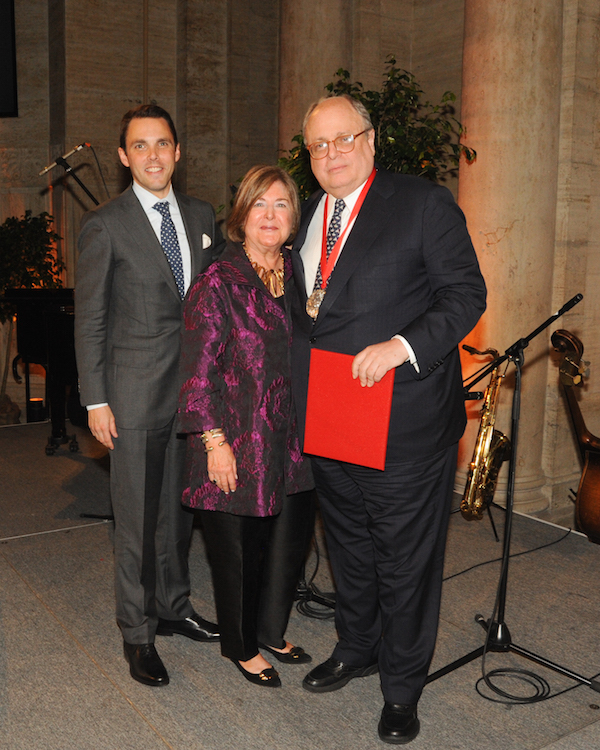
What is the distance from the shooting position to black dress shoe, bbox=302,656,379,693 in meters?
2.89

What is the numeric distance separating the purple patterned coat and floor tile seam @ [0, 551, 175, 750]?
74cm

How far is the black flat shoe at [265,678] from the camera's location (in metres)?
2.89

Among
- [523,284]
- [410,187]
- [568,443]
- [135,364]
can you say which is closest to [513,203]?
[523,284]

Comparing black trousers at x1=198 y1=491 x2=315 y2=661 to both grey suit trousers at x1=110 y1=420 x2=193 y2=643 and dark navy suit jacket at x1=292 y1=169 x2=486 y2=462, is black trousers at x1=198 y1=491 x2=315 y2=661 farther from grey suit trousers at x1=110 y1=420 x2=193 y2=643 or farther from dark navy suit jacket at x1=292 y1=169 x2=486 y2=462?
dark navy suit jacket at x1=292 y1=169 x2=486 y2=462

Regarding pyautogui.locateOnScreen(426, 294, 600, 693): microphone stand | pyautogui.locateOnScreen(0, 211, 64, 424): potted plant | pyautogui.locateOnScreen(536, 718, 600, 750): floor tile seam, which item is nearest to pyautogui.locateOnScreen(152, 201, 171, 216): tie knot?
pyautogui.locateOnScreen(426, 294, 600, 693): microphone stand

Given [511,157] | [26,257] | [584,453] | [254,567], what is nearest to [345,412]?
[254,567]

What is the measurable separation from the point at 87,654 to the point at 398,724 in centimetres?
129

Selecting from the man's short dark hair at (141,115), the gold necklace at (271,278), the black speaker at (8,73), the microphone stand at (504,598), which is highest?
the black speaker at (8,73)

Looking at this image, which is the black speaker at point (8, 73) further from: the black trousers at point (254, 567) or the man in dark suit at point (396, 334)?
the black trousers at point (254, 567)

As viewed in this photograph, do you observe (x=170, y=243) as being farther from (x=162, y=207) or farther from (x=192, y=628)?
(x=192, y=628)

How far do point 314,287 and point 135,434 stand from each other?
0.87 metres

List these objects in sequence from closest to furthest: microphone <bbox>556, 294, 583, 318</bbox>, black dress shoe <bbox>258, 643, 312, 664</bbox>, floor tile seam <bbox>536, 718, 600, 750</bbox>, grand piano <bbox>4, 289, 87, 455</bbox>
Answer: floor tile seam <bbox>536, 718, 600, 750</bbox> → microphone <bbox>556, 294, 583, 318</bbox> → black dress shoe <bbox>258, 643, 312, 664</bbox> → grand piano <bbox>4, 289, 87, 455</bbox>

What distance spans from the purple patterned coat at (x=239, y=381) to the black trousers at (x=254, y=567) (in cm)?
12

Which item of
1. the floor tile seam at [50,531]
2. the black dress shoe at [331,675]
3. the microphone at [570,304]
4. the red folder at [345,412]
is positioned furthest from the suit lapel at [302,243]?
the floor tile seam at [50,531]
